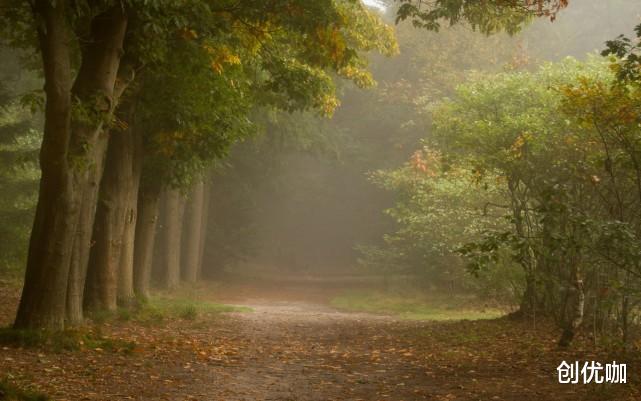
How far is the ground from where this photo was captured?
7.52 metres

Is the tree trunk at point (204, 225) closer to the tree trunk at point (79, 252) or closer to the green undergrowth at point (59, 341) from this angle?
the tree trunk at point (79, 252)

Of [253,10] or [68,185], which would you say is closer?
[68,185]

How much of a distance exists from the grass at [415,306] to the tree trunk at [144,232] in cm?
801

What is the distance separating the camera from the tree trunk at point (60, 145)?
8.65m

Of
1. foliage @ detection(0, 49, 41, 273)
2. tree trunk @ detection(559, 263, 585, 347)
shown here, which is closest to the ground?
tree trunk @ detection(559, 263, 585, 347)

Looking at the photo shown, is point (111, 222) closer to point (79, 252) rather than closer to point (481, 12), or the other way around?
point (79, 252)

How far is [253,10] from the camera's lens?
11070mm

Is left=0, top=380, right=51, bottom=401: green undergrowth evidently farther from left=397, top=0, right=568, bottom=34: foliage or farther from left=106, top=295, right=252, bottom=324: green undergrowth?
left=397, top=0, right=568, bottom=34: foliage

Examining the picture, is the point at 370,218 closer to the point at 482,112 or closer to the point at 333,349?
the point at 482,112

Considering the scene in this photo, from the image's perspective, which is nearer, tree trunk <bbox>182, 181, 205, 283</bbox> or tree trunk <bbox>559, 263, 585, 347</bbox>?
tree trunk <bbox>559, 263, 585, 347</bbox>

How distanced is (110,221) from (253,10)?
17.3 feet

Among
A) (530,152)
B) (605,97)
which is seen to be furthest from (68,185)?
(530,152)

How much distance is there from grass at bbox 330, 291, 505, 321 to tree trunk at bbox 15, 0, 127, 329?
1332 centimetres

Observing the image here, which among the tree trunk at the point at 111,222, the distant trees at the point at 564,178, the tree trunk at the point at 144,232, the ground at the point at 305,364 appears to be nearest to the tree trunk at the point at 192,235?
the tree trunk at the point at 144,232
